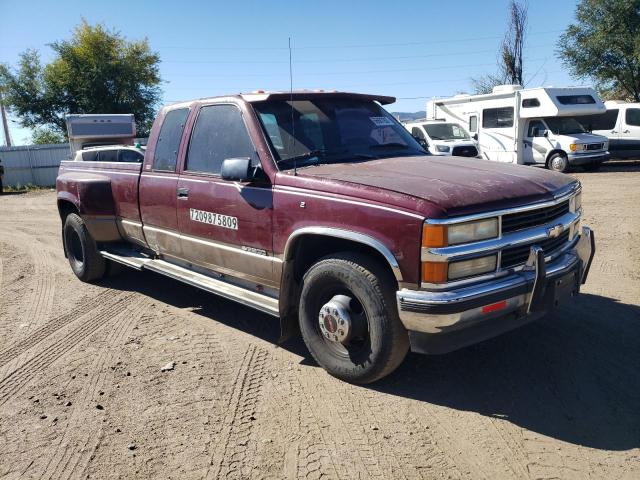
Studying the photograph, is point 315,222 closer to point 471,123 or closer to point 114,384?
point 114,384

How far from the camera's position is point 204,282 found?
16.1 feet

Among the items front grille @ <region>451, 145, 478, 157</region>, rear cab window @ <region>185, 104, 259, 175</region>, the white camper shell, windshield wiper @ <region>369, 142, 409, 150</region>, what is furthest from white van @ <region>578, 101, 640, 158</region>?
rear cab window @ <region>185, 104, 259, 175</region>

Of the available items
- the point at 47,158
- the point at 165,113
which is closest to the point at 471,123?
the point at 165,113

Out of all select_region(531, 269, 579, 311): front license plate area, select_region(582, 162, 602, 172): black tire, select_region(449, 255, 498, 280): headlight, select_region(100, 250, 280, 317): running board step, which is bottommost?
select_region(582, 162, 602, 172): black tire

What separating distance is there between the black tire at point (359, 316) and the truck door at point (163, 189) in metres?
1.83

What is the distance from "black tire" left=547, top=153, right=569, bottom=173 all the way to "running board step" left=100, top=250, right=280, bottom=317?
50.2 ft

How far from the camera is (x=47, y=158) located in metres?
25.6

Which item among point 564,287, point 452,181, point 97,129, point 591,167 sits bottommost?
point 591,167

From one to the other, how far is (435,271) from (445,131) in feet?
52.8

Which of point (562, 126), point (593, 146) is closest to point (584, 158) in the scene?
point (593, 146)

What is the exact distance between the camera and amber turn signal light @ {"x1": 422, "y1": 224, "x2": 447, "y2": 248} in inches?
124

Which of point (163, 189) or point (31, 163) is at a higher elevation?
point (163, 189)

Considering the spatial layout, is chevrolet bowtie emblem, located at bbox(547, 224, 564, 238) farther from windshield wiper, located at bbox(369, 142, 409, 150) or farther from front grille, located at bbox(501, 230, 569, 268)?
windshield wiper, located at bbox(369, 142, 409, 150)

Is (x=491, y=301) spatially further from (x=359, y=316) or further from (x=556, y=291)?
(x=359, y=316)
